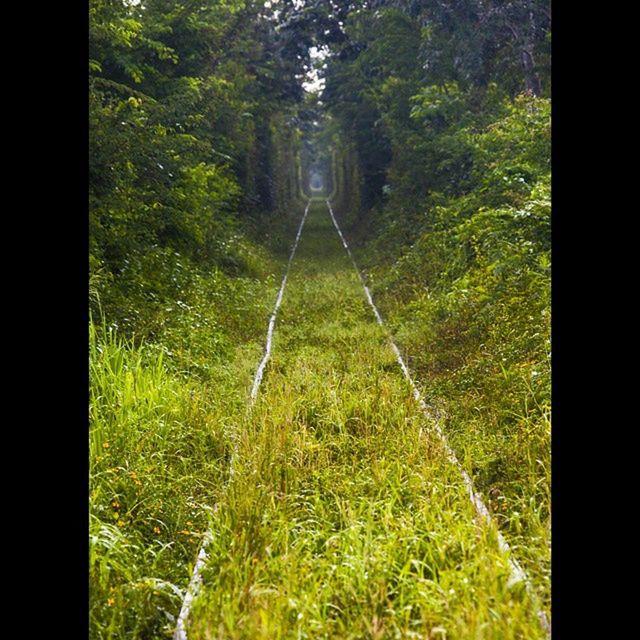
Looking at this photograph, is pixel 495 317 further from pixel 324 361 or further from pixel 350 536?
pixel 350 536

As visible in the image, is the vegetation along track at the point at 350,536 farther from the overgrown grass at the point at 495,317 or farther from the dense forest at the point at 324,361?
the overgrown grass at the point at 495,317

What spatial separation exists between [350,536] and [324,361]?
4872 mm

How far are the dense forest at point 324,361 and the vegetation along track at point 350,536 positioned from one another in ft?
0.08

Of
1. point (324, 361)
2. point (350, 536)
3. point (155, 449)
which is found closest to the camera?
point (350, 536)

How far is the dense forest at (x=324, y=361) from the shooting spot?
3641 mm

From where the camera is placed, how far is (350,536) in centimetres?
394

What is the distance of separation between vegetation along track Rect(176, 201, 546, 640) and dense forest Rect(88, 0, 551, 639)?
0.02 m

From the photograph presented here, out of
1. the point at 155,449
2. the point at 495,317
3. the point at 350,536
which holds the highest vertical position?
the point at 495,317

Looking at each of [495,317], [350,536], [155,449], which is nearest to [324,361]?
[495,317]

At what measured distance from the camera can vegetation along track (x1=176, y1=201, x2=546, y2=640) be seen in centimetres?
329

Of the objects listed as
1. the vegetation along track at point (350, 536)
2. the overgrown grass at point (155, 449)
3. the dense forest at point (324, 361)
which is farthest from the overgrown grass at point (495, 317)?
the overgrown grass at point (155, 449)
